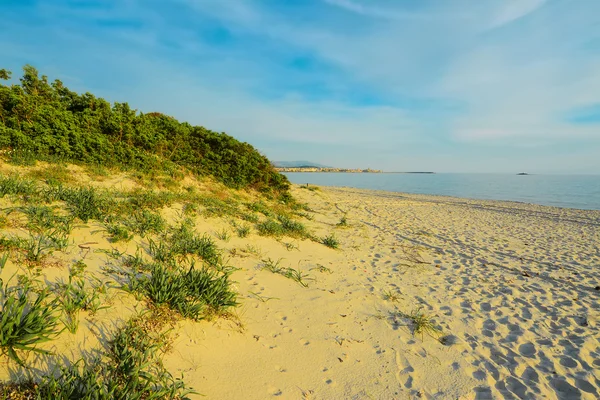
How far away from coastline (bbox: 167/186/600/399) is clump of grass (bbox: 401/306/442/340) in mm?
54

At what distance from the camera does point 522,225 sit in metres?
16.1

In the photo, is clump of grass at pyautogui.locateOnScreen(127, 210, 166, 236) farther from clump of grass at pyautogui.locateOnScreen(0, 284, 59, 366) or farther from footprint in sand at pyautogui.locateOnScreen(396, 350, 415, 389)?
footprint in sand at pyautogui.locateOnScreen(396, 350, 415, 389)

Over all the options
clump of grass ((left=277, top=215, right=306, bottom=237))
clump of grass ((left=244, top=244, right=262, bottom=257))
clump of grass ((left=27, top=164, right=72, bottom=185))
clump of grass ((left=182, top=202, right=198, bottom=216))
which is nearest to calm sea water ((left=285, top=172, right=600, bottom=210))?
clump of grass ((left=277, top=215, right=306, bottom=237))

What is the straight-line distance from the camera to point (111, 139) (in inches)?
386

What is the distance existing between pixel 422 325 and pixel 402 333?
0.42 m

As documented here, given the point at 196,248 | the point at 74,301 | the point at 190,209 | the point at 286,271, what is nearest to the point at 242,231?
the point at 190,209

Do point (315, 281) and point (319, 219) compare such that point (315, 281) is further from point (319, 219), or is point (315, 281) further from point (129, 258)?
point (319, 219)

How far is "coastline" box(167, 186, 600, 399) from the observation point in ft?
10.6

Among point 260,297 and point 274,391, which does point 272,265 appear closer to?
point 260,297

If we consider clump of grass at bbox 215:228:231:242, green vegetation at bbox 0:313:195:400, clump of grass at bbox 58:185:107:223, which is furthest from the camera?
clump of grass at bbox 215:228:231:242

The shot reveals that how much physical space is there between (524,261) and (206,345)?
993cm

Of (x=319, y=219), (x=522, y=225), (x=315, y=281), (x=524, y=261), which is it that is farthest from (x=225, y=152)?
(x=522, y=225)

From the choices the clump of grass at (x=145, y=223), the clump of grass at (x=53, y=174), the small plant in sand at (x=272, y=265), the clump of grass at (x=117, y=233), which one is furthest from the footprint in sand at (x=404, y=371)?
the clump of grass at (x=53, y=174)

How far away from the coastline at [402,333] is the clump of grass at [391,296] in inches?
1.3
